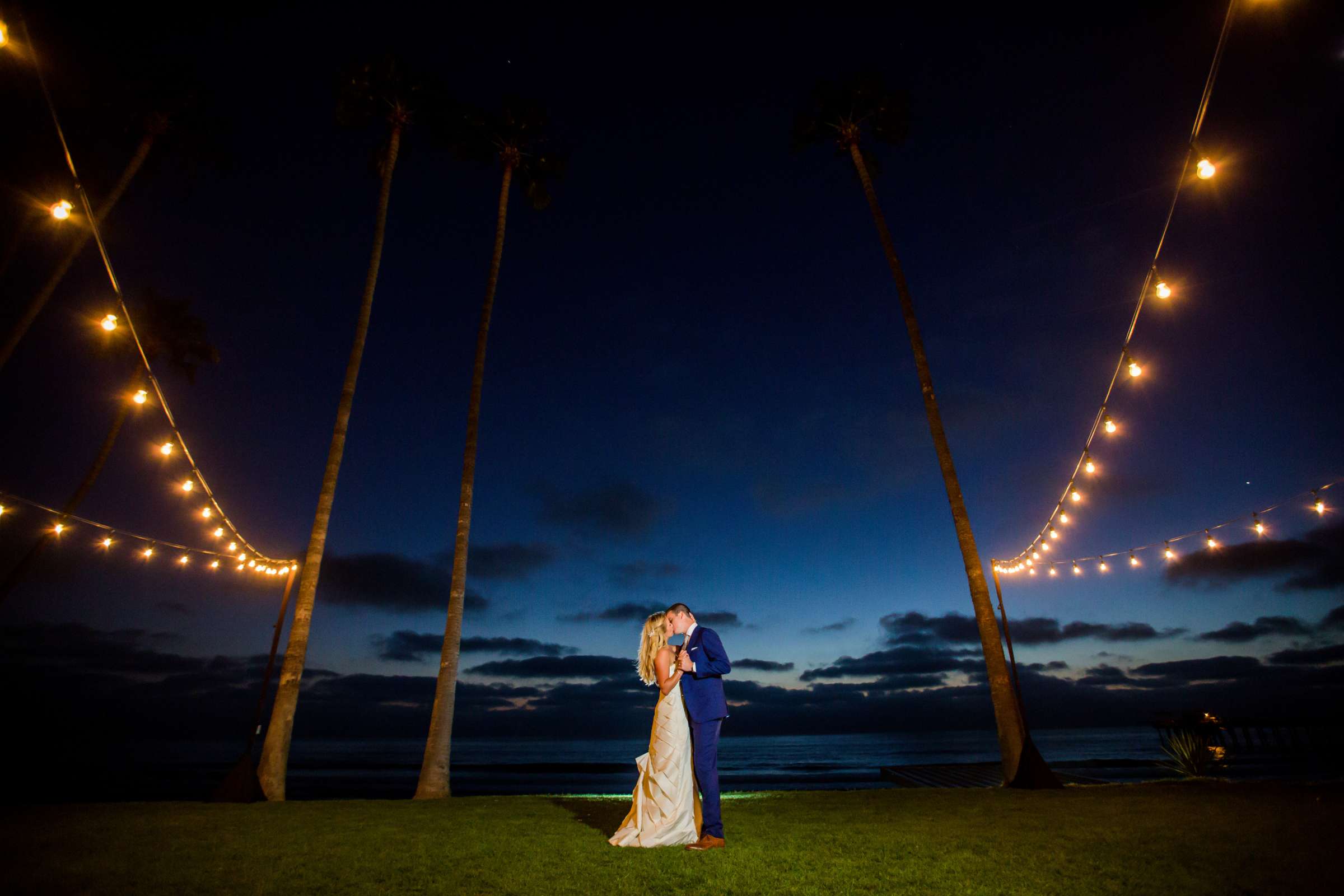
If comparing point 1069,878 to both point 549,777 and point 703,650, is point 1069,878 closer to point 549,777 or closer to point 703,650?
point 703,650

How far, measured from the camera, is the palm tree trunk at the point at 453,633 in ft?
36.6

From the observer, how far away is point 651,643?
22.6 ft

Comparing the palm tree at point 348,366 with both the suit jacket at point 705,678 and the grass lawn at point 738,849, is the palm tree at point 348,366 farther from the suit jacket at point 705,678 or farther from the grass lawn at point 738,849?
the suit jacket at point 705,678

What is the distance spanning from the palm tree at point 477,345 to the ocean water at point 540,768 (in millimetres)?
6292

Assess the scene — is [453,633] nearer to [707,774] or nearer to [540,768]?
[707,774]

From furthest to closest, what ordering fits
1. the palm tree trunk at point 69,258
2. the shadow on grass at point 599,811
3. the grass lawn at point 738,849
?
the palm tree trunk at point 69,258 → the shadow on grass at point 599,811 → the grass lawn at point 738,849

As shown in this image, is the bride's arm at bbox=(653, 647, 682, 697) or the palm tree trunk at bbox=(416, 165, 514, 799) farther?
the palm tree trunk at bbox=(416, 165, 514, 799)

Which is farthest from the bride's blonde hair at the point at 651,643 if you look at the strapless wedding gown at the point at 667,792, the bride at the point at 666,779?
the strapless wedding gown at the point at 667,792

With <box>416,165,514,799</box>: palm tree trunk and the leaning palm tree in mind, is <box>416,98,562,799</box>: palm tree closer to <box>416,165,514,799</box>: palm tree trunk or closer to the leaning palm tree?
<box>416,165,514,799</box>: palm tree trunk

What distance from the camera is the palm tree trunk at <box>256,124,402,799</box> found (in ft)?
33.9

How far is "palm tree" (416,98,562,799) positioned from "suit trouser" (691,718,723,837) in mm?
→ 5830

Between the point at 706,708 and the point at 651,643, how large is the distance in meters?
1.03

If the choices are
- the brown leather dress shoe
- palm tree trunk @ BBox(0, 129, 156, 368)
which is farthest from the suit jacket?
palm tree trunk @ BBox(0, 129, 156, 368)

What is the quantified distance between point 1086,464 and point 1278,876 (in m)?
8.68
